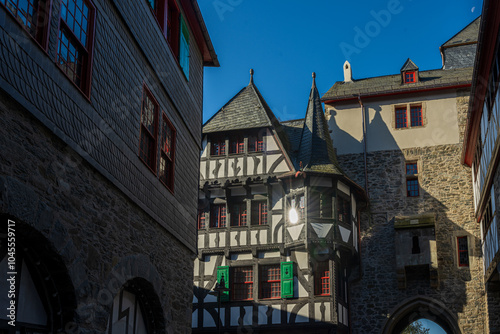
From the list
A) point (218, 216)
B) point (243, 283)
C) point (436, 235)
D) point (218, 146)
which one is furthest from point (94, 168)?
point (436, 235)

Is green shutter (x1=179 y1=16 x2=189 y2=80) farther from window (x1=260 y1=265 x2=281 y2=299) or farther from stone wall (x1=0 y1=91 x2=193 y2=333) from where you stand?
window (x1=260 y1=265 x2=281 y2=299)

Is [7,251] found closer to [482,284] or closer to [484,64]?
[484,64]

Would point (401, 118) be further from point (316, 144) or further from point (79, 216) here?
point (79, 216)

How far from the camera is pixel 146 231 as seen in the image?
991 cm

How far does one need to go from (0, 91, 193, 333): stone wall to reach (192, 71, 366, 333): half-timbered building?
10.2 m

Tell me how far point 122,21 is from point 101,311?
4300mm

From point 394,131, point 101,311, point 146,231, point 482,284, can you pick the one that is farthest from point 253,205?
point 101,311

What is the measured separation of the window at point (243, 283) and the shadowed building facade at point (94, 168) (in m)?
8.90

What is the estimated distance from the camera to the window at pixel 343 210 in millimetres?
21359

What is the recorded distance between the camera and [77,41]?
7746 millimetres

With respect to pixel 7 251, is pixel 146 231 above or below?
above

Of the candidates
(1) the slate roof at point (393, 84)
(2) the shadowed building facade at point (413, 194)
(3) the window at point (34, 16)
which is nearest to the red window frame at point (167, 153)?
(3) the window at point (34, 16)

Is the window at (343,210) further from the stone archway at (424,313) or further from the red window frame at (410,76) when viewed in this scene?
the red window frame at (410,76)

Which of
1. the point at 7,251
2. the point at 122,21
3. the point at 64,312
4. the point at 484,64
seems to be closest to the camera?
the point at 7,251
